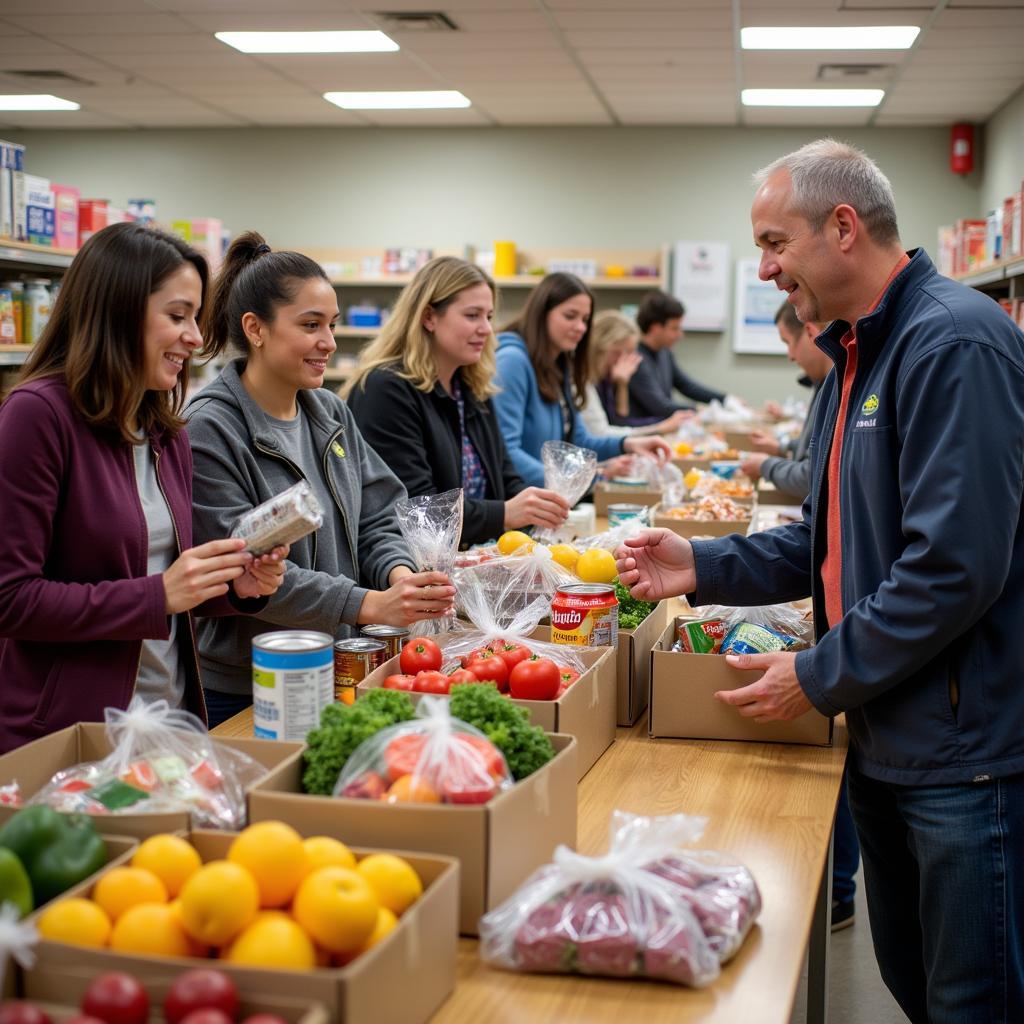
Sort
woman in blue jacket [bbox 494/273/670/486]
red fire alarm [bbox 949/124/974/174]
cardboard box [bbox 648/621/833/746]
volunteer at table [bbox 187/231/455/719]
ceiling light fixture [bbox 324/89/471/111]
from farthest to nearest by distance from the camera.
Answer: red fire alarm [bbox 949/124/974/174], ceiling light fixture [bbox 324/89/471/111], woman in blue jacket [bbox 494/273/670/486], volunteer at table [bbox 187/231/455/719], cardboard box [bbox 648/621/833/746]

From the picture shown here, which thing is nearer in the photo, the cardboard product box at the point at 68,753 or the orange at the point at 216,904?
the orange at the point at 216,904

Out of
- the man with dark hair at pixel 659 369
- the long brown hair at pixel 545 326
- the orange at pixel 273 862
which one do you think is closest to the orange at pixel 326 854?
the orange at pixel 273 862

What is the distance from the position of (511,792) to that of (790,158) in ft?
4.05

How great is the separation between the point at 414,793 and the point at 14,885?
44 cm

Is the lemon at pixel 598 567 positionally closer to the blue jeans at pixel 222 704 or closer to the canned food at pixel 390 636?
the canned food at pixel 390 636

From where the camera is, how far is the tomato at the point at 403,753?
1.38 meters

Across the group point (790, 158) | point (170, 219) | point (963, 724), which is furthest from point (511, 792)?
A: point (170, 219)

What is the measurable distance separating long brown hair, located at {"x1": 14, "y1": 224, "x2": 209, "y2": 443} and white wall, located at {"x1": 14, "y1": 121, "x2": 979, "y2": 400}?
8.91 metres

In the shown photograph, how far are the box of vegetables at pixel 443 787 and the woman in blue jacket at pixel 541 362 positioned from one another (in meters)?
2.95

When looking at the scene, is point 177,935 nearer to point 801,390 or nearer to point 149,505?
point 149,505

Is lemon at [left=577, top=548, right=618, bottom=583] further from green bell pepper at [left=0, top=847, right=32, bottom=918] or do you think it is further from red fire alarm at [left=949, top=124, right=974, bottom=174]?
red fire alarm at [left=949, top=124, right=974, bottom=174]

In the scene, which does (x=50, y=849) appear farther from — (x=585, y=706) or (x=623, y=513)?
(x=623, y=513)

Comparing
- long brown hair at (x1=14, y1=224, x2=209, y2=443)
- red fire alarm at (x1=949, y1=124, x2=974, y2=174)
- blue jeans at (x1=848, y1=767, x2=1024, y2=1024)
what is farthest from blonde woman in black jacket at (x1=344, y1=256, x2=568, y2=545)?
red fire alarm at (x1=949, y1=124, x2=974, y2=174)

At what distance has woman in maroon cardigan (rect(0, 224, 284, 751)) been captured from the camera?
188 centimetres
